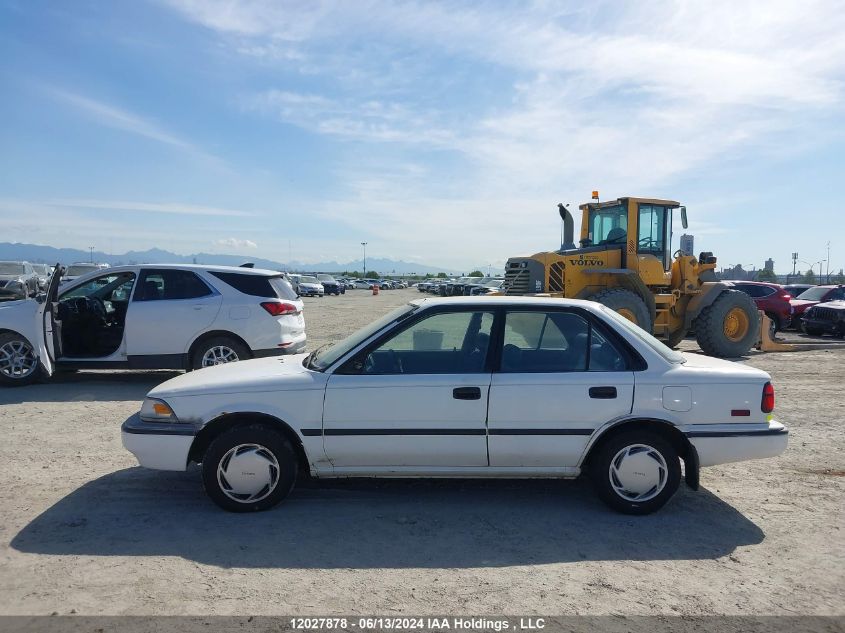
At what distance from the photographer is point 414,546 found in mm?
3988

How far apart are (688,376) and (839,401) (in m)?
5.52

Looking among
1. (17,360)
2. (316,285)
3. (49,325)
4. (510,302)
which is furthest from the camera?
(316,285)

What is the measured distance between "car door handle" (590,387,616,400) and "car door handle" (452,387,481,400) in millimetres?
793

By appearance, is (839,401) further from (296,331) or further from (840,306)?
(840,306)

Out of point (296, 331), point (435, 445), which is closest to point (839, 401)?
point (435, 445)

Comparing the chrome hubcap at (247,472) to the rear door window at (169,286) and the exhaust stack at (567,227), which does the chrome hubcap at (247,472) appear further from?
the exhaust stack at (567,227)

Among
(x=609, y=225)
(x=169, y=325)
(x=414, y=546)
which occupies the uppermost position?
(x=609, y=225)

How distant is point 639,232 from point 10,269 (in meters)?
26.9

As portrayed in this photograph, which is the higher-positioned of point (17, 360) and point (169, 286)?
point (169, 286)

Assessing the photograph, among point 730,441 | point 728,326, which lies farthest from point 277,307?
point 728,326

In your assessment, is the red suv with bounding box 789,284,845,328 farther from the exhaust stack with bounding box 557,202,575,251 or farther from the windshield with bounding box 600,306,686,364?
the windshield with bounding box 600,306,686,364

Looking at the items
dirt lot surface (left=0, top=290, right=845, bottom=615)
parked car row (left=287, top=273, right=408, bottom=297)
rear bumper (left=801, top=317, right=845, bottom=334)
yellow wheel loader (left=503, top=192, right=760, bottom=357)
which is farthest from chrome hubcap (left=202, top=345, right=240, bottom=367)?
parked car row (left=287, top=273, right=408, bottom=297)

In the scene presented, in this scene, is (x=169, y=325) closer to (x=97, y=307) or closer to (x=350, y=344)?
(x=97, y=307)

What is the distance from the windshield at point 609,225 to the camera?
13070 millimetres
